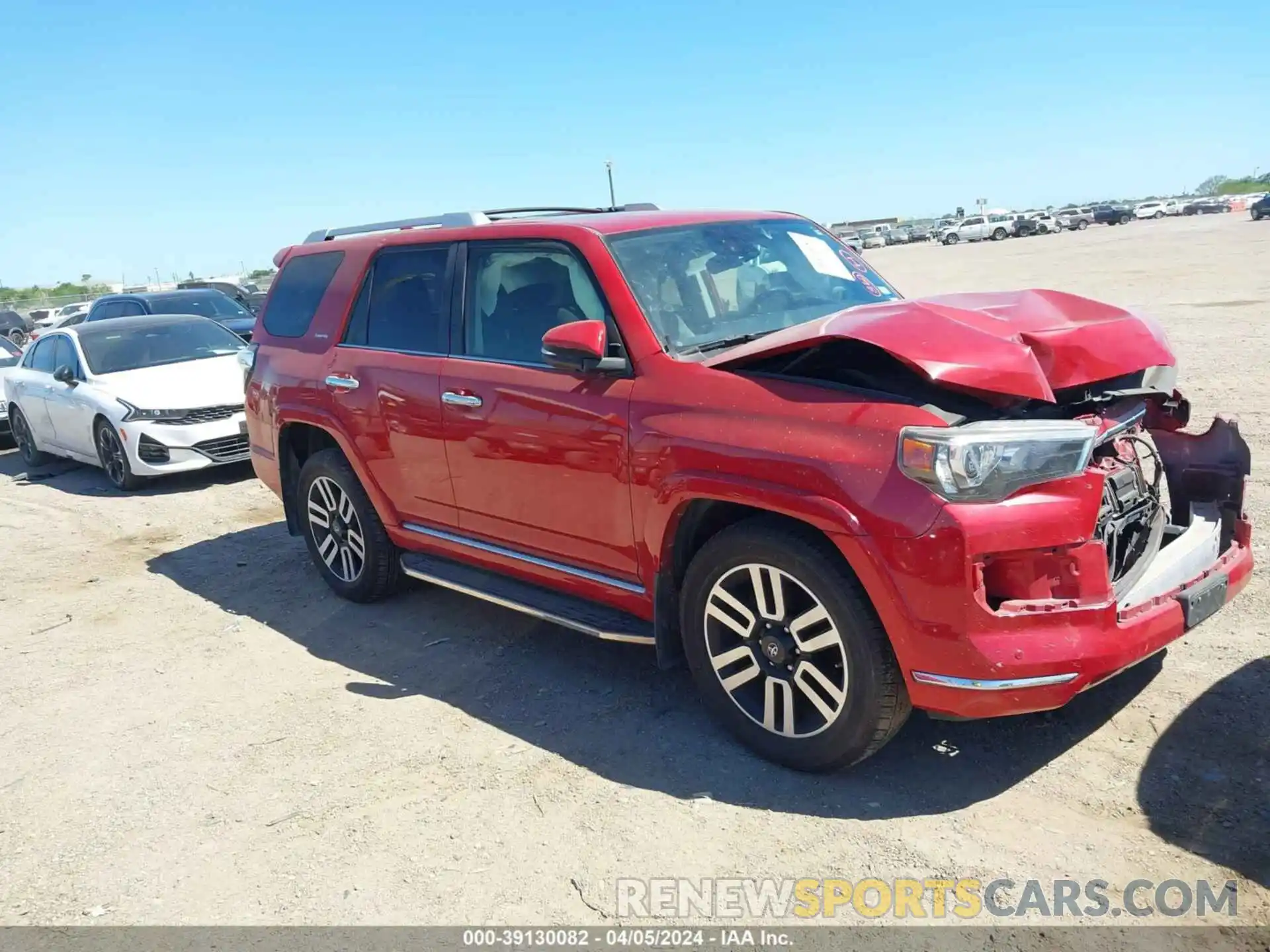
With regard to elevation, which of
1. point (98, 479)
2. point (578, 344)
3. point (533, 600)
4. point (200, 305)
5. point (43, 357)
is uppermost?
point (578, 344)

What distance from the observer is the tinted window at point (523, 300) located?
4.27 m

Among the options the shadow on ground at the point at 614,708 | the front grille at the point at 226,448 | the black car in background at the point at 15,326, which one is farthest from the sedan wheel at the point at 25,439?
the black car in background at the point at 15,326

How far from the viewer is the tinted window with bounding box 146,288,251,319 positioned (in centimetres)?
1476

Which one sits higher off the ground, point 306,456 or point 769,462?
point 769,462

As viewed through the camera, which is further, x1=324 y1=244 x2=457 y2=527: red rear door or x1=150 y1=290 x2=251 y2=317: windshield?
x1=150 y1=290 x2=251 y2=317: windshield

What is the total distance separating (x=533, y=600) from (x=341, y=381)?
1780 millimetres

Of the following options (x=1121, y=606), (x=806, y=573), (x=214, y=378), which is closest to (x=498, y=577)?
(x=806, y=573)

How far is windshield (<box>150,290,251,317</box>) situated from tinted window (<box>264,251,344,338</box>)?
9.42 meters

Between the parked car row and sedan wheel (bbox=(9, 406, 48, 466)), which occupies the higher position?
the parked car row

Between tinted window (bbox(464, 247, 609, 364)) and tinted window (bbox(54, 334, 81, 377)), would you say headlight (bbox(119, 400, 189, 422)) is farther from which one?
tinted window (bbox(464, 247, 609, 364))

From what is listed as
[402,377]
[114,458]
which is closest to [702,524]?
[402,377]

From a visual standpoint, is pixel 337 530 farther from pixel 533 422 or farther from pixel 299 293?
pixel 533 422

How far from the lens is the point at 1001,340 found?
10.8 feet

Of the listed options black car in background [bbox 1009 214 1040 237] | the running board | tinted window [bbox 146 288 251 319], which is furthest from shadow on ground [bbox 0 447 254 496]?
black car in background [bbox 1009 214 1040 237]
